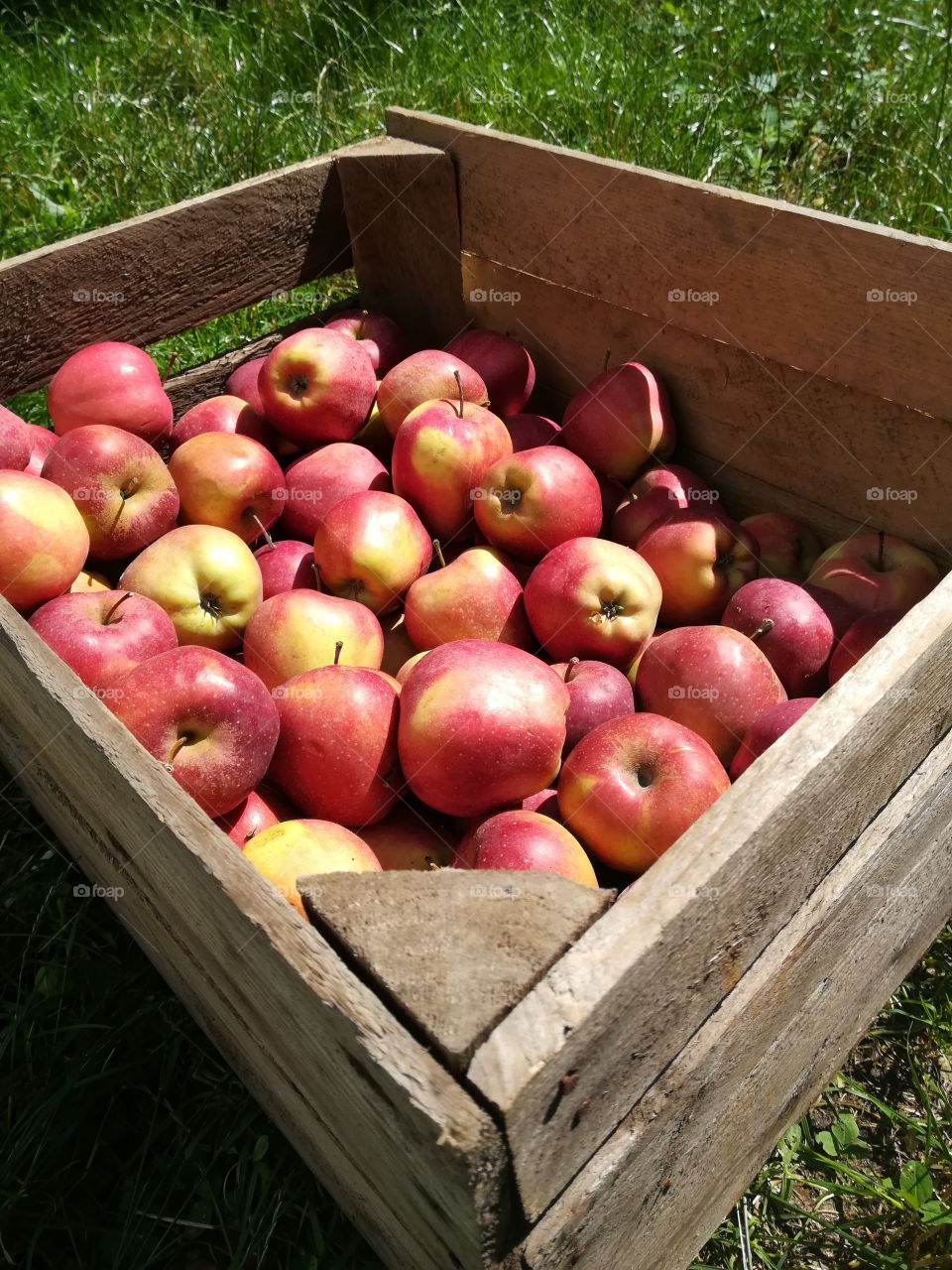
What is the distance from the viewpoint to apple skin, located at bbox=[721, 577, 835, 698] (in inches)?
75.4

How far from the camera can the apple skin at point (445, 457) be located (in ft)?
7.12

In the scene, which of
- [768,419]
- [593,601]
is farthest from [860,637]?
[768,419]

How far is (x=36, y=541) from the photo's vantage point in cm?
188

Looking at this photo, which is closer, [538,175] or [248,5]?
[538,175]

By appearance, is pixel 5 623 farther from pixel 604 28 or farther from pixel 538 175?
pixel 604 28

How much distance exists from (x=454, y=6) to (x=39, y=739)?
4.40 metres

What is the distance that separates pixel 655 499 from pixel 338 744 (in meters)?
0.92

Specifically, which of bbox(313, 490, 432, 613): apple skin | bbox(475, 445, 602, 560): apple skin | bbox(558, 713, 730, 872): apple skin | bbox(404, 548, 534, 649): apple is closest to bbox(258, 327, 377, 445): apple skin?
bbox(313, 490, 432, 613): apple skin

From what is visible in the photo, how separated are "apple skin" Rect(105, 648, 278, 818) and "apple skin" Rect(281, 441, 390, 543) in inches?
29.1

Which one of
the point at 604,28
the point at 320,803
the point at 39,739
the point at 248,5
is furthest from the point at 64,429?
the point at 248,5

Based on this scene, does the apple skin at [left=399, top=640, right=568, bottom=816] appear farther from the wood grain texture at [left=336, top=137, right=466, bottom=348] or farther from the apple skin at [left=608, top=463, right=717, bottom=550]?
the wood grain texture at [left=336, top=137, right=466, bottom=348]

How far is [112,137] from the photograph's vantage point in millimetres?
4145

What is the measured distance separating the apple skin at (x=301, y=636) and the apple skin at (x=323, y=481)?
1.28 feet

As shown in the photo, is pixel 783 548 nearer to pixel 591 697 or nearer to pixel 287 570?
pixel 591 697
